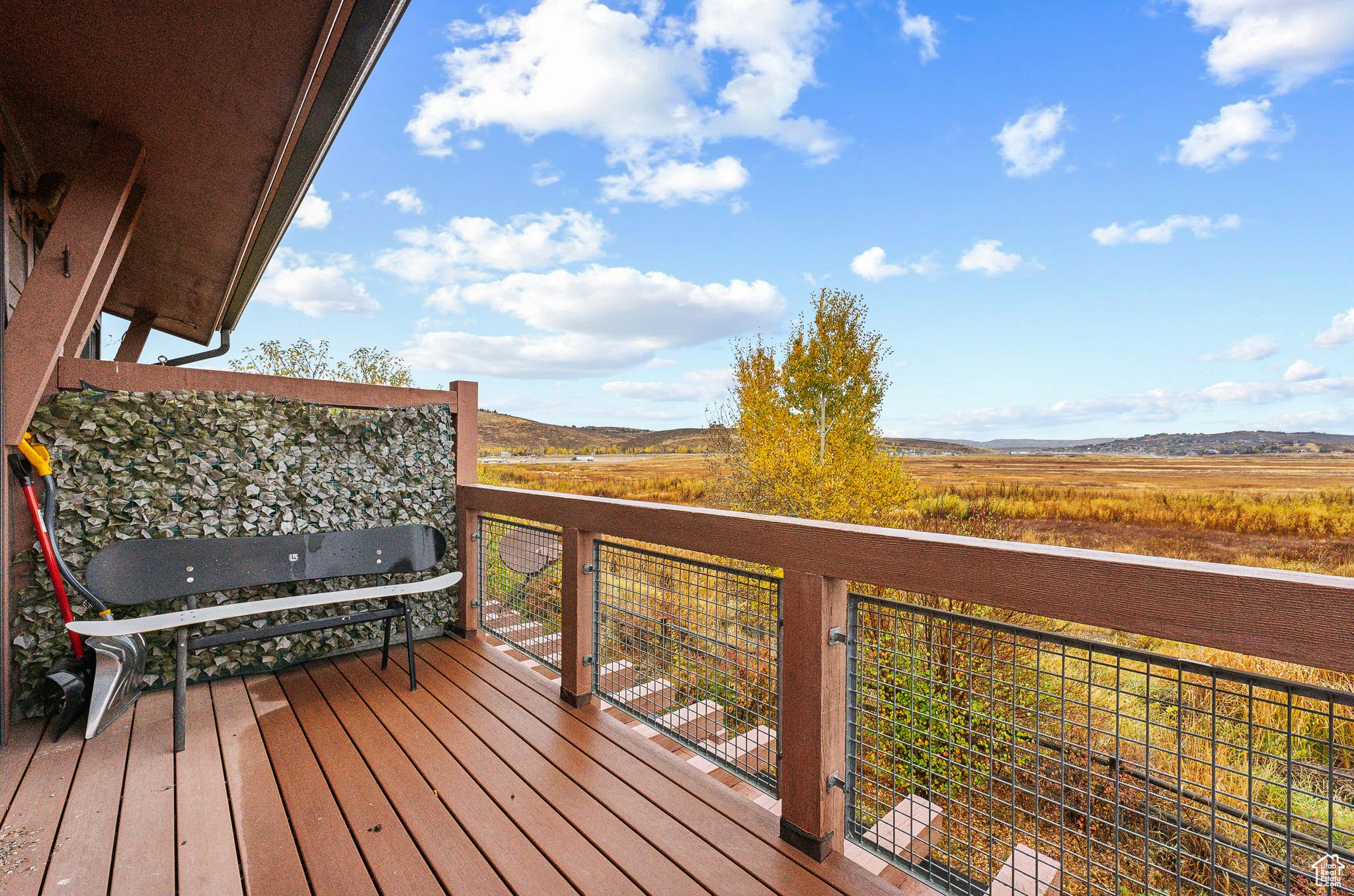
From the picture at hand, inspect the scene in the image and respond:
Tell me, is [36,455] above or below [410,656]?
above

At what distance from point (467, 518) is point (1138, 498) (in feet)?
72.0

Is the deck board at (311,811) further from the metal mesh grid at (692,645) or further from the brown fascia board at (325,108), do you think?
the brown fascia board at (325,108)

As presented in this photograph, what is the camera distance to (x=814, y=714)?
1732 mm

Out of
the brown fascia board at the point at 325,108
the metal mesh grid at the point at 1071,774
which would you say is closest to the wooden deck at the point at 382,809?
the metal mesh grid at the point at 1071,774

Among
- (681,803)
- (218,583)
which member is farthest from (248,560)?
(681,803)

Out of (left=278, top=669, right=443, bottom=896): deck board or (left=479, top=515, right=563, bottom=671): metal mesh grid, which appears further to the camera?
(left=479, top=515, right=563, bottom=671): metal mesh grid

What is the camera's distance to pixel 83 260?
8.77 ft

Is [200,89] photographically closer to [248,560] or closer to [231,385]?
[231,385]

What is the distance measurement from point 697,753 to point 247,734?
1792 mm

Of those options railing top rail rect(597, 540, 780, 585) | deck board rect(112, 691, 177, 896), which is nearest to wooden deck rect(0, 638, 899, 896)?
deck board rect(112, 691, 177, 896)

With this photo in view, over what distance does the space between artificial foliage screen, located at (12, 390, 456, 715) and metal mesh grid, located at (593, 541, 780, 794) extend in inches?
61.2

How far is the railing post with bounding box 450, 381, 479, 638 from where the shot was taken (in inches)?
149

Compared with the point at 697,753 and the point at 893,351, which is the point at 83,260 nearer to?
the point at 697,753

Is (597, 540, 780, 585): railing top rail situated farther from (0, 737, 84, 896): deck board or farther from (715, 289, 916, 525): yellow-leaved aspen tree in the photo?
(715, 289, 916, 525): yellow-leaved aspen tree
